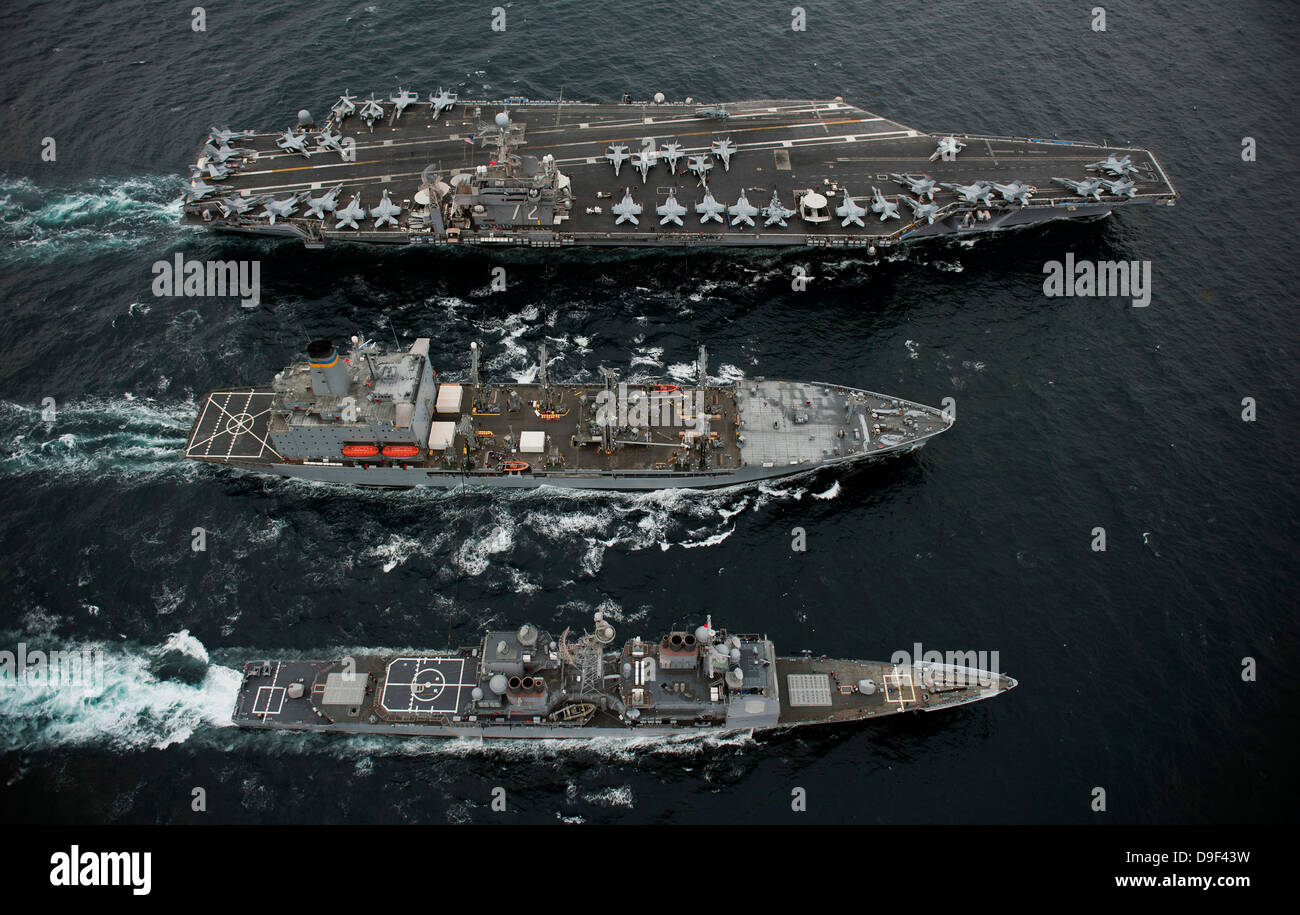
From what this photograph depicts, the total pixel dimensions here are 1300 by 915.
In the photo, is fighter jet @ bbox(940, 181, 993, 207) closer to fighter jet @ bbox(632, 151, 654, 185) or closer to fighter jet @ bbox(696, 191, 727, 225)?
fighter jet @ bbox(696, 191, 727, 225)

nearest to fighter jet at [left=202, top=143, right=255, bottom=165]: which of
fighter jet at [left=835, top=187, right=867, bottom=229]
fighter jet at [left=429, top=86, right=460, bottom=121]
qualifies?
fighter jet at [left=429, top=86, right=460, bottom=121]

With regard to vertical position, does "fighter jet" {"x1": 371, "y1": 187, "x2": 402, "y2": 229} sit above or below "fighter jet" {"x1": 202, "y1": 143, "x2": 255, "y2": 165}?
below

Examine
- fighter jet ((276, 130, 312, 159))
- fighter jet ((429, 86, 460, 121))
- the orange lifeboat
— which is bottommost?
the orange lifeboat

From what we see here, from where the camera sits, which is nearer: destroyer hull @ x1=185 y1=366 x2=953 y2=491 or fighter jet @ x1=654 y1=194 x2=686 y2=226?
destroyer hull @ x1=185 y1=366 x2=953 y2=491

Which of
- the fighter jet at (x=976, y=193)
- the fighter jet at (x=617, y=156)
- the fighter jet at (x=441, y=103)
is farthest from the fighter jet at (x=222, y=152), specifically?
the fighter jet at (x=976, y=193)

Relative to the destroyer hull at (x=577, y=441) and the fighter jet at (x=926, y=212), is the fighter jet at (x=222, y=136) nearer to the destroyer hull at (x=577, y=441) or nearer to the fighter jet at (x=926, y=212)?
the destroyer hull at (x=577, y=441)
